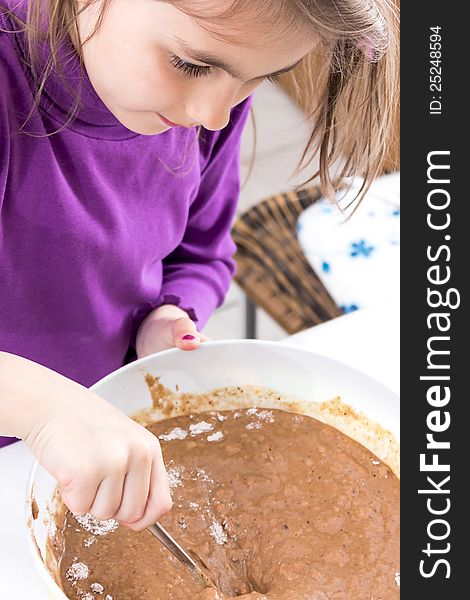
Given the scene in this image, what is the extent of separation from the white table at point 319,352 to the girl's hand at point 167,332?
6.8 inches

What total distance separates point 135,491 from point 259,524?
24 centimetres

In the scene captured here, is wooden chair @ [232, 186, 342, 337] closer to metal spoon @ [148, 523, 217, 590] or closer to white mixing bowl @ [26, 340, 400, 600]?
white mixing bowl @ [26, 340, 400, 600]

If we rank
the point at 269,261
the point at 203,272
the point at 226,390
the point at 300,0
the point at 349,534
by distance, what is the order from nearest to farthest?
the point at 300,0 → the point at 349,534 → the point at 226,390 → the point at 203,272 → the point at 269,261

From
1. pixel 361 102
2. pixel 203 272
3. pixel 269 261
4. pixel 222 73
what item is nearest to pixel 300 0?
pixel 222 73

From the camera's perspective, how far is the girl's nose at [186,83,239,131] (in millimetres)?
812

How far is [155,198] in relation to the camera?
1.09 metres

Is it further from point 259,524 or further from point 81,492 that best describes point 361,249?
point 81,492

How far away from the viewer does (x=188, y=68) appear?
0.80 m

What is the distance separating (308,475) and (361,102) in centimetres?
43

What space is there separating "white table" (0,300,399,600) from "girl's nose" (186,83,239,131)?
1.25 feet

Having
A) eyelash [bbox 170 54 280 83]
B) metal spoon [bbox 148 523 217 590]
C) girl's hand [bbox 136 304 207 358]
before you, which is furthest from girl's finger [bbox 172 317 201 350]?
eyelash [bbox 170 54 280 83]

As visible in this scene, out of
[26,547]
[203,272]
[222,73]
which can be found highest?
[222,73]

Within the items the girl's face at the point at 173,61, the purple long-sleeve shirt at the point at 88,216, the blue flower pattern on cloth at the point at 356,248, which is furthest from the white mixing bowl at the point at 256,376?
the blue flower pattern on cloth at the point at 356,248

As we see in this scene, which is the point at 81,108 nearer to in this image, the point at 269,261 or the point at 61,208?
the point at 61,208
